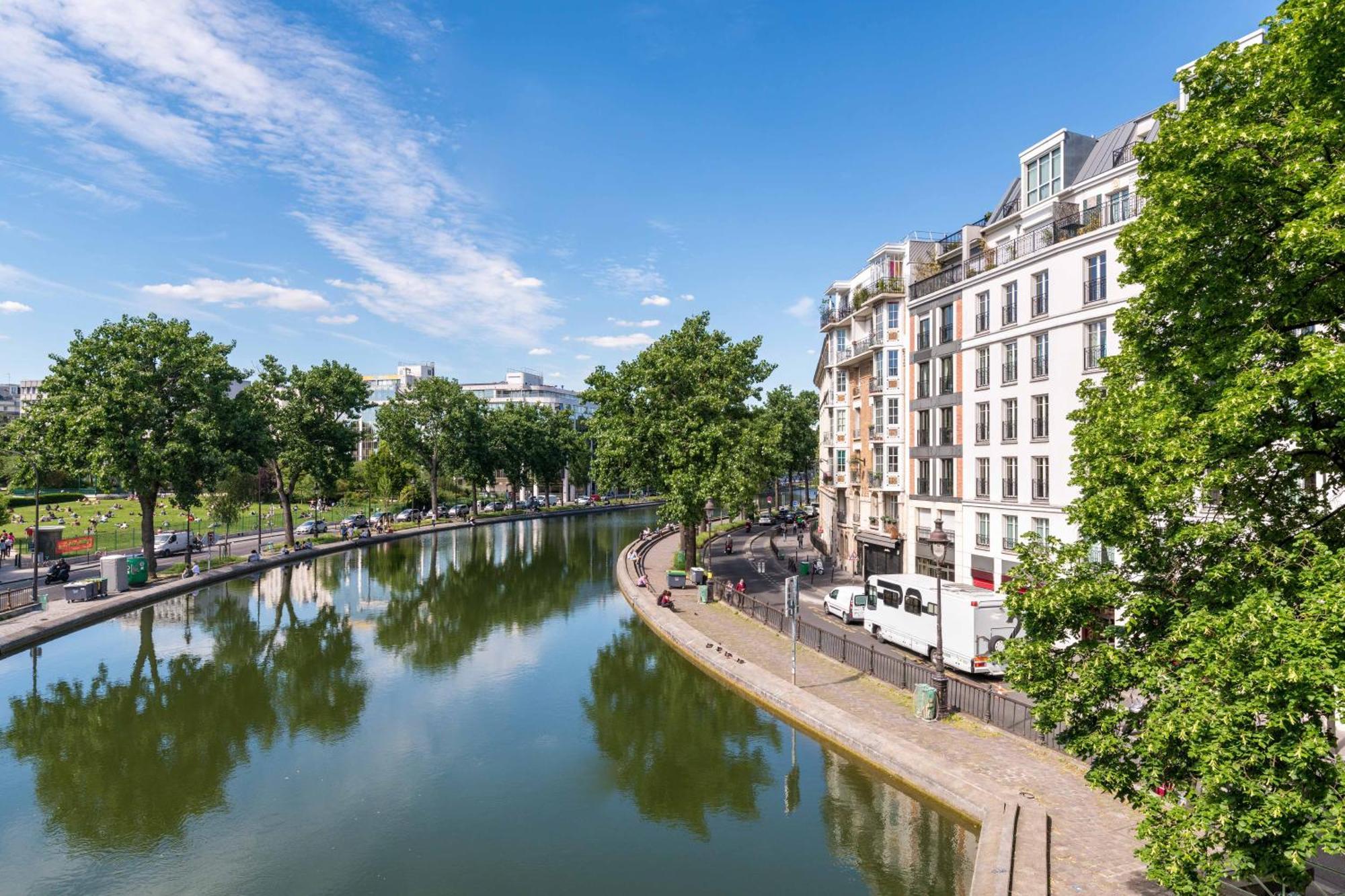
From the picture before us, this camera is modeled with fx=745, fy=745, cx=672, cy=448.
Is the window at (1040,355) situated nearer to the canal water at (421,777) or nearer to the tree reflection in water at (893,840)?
the canal water at (421,777)

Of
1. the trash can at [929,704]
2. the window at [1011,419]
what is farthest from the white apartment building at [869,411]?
the trash can at [929,704]

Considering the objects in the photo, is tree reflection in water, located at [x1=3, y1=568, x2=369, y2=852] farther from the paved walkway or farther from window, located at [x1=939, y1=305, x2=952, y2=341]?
window, located at [x1=939, y1=305, x2=952, y2=341]

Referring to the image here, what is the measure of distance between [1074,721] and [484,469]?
10176 cm

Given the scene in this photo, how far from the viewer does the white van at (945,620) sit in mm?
26906

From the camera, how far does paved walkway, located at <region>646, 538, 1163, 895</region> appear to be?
48.0 ft

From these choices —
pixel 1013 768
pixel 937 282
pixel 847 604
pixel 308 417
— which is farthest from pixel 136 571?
pixel 937 282

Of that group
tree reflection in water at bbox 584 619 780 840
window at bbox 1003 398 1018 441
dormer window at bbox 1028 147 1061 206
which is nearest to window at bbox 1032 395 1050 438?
window at bbox 1003 398 1018 441

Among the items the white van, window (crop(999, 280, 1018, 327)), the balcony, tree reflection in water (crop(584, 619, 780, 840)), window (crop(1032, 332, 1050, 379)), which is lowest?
tree reflection in water (crop(584, 619, 780, 840))

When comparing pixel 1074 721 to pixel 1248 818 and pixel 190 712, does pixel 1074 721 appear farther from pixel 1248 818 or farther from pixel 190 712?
pixel 190 712

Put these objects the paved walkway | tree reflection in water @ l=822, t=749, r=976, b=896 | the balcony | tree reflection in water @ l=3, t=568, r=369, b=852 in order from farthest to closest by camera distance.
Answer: the balcony → tree reflection in water @ l=3, t=568, r=369, b=852 → tree reflection in water @ l=822, t=749, r=976, b=896 → the paved walkway

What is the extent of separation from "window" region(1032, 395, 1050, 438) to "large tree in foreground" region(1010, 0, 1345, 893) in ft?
71.5

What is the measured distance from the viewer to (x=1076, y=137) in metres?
37.5

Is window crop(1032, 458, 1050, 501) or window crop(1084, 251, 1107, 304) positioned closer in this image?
window crop(1084, 251, 1107, 304)

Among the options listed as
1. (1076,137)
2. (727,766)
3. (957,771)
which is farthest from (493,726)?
(1076,137)
